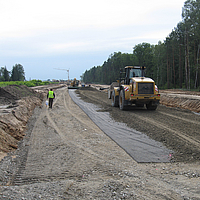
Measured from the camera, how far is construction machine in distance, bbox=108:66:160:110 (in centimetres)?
1305

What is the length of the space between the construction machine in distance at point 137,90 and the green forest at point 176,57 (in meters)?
0.61

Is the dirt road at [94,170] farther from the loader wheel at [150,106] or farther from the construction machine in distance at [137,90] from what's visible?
the loader wheel at [150,106]

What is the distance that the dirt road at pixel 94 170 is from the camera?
3850 mm

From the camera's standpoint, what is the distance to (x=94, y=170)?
193 inches

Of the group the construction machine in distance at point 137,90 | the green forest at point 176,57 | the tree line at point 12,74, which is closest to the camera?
Answer: the construction machine in distance at point 137,90

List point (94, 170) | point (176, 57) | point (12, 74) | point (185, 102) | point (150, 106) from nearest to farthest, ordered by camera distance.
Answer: point (94, 170)
point (150, 106)
point (185, 102)
point (176, 57)
point (12, 74)

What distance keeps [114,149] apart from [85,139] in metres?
1.47

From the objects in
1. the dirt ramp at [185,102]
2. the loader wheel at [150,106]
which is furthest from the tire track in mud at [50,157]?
the dirt ramp at [185,102]

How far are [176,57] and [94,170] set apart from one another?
176 ft

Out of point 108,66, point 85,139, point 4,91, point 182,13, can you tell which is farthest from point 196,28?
point 108,66

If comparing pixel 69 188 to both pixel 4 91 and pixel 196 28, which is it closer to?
pixel 4 91

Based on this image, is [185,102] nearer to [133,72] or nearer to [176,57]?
[133,72]

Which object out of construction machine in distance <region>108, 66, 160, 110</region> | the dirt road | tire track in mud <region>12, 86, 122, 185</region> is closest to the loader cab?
construction machine in distance <region>108, 66, 160, 110</region>

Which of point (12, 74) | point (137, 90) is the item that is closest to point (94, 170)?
point (137, 90)
